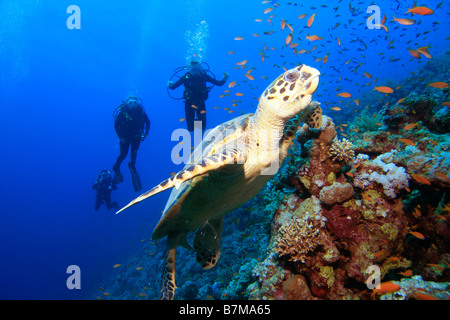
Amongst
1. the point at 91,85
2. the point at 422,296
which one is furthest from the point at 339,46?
the point at 91,85

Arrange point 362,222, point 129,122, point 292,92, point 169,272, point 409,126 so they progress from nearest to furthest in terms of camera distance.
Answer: point 292,92, point 362,222, point 409,126, point 169,272, point 129,122

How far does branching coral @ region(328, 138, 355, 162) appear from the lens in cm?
277

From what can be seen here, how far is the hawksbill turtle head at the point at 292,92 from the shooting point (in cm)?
221

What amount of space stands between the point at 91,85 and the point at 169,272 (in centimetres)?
10289

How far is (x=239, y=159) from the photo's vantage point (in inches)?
84.1

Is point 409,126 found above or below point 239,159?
above

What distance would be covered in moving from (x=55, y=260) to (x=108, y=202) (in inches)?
1537

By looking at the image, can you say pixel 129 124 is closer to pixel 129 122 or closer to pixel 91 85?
pixel 129 122

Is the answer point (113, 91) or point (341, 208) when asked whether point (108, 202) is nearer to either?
point (341, 208)

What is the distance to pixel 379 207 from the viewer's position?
2.37 m

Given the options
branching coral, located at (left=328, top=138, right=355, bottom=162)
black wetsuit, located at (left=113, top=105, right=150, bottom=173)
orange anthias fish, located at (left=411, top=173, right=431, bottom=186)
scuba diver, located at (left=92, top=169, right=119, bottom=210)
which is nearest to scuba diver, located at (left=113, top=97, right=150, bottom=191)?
black wetsuit, located at (left=113, top=105, right=150, bottom=173)

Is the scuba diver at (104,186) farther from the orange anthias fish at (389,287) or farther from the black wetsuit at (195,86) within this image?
the orange anthias fish at (389,287)

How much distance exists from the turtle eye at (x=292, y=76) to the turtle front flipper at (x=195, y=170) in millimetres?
999

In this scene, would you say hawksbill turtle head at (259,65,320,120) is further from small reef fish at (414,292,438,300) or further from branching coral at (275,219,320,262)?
small reef fish at (414,292,438,300)
